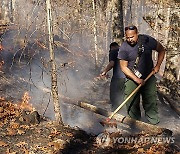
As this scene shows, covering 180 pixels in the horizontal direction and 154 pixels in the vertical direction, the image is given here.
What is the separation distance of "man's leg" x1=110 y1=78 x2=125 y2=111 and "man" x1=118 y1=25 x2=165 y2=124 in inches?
67.2

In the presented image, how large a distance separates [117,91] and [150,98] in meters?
2.14

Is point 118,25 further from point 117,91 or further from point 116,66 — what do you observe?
point 117,91

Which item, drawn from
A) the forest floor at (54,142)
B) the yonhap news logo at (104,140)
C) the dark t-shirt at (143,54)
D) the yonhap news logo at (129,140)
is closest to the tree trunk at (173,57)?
the dark t-shirt at (143,54)

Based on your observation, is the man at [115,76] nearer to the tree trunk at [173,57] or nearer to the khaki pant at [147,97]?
the khaki pant at [147,97]

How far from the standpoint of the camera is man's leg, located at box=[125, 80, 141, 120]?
20.0 feet

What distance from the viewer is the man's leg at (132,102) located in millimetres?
6105

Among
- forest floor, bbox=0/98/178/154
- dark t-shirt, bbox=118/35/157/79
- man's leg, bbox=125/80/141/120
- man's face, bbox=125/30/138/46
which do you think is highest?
man's face, bbox=125/30/138/46

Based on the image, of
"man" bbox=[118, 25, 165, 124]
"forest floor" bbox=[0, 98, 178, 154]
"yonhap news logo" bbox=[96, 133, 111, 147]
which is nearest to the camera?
"forest floor" bbox=[0, 98, 178, 154]

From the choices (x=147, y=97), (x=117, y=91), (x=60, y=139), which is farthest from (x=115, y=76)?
(x=60, y=139)

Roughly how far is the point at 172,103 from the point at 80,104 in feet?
10.2

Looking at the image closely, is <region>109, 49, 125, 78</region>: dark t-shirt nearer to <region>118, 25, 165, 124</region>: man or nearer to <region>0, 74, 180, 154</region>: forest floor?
<region>118, 25, 165, 124</region>: man

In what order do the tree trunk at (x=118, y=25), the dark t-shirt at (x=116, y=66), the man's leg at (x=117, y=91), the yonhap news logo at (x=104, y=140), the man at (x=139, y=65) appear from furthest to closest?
the tree trunk at (x=118, y=25)
the man's leg at (x=117, y=91)
the dark t-shirt at (x=116, y=66)
the man at (x=139, y=65)
the yonhap news logo at (x=104, y=140)

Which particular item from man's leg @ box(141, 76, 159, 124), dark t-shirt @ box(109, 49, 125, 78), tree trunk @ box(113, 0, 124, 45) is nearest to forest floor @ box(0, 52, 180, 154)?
man's leg @ box(141, 76, 159, 124)

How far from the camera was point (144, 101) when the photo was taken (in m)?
6.25
